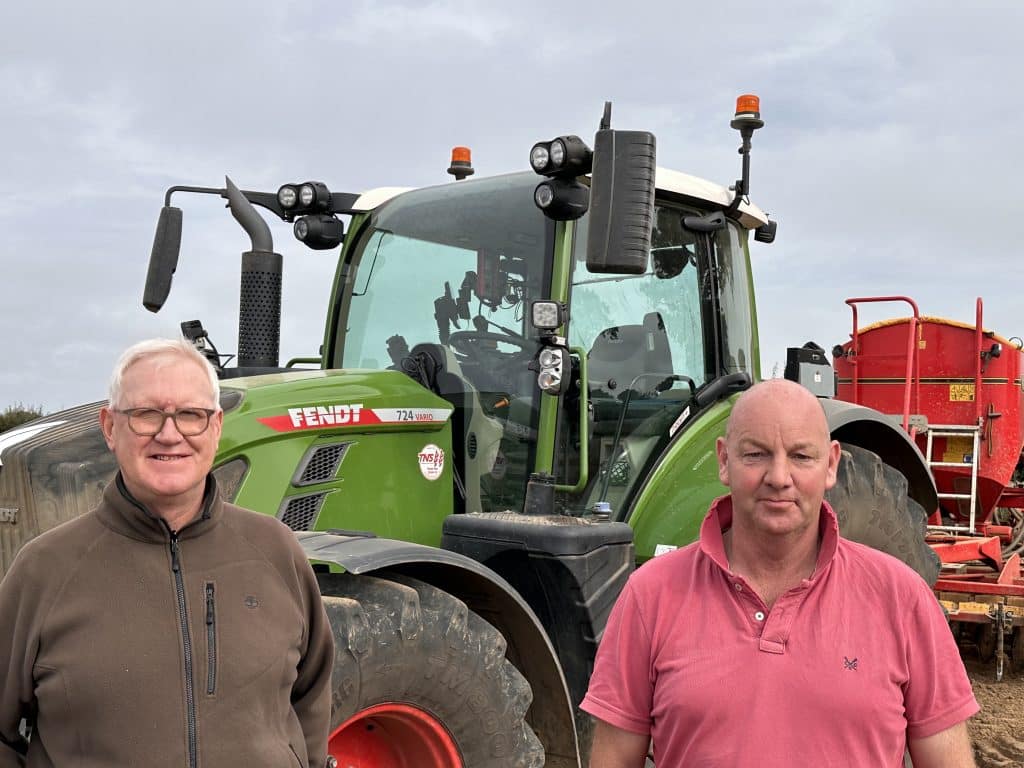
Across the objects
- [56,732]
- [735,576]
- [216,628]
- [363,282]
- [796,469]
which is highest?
[363,282]

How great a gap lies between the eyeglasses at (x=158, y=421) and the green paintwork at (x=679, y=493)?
2692 millimetres

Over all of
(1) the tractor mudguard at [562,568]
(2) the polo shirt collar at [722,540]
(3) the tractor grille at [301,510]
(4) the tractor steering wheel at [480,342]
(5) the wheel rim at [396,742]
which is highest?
(4) the tractor steering wheel at [480,342]

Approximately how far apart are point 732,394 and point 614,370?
717mm

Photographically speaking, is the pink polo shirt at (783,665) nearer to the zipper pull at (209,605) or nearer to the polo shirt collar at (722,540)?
the polo shirt collar at (722,540)

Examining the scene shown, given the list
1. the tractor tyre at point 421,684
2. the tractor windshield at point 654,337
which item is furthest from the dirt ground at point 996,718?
the tractor tyre at point 421,684

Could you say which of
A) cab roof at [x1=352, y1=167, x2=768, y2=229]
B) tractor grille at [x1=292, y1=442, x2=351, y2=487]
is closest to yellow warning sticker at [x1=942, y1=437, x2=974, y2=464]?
cab roof at [x1=352, y1=167, x2=768, y2=229]

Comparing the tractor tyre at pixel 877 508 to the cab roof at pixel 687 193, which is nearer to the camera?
the cab roof at pixel 687 193

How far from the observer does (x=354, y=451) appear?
13.5 feet

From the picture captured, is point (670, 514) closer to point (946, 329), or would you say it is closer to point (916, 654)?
point (916, 654)

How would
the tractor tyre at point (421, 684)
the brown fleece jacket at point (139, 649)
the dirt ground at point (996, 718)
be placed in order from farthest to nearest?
the dirt ground at point (996, 718), the tractor tyre at point (421, 684), the brown fleece jacket at point (139, 649)

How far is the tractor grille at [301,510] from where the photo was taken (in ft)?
12.9

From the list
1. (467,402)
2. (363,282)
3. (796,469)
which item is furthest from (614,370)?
(796,469)

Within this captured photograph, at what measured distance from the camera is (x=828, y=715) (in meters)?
1.88

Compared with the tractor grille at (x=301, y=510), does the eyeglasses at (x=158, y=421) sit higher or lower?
higher
